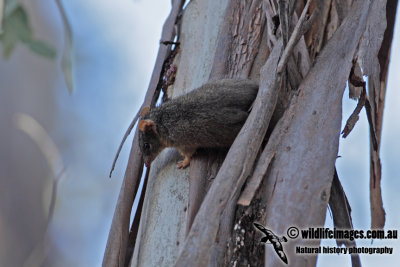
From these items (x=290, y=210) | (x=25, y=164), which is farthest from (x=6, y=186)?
(x=290, y=210)

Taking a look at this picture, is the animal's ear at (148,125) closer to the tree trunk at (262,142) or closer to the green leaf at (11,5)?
the tree trunk at (262,142)

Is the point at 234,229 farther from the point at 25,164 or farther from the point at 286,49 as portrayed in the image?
the point at 25,164

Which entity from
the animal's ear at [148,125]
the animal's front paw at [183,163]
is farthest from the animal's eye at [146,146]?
the animal's front paw at [183,163]

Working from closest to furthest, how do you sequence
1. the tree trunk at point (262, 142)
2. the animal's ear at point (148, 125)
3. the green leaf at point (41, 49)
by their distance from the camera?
the tree trunk at point (262, 142) < the green leaf at point (41, 49) < the animal's ear at point (148, 125)

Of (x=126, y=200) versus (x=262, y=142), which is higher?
(x=262, y=142)

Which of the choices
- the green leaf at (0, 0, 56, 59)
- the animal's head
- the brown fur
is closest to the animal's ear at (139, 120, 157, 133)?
the animal's head

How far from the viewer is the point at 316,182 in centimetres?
254

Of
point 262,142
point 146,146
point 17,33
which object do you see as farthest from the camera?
point 146,146

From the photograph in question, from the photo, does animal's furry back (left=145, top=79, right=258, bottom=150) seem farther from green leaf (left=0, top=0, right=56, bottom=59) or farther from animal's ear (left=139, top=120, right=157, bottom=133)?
green leaf (left=0, top=0, right=56, bottom=59)

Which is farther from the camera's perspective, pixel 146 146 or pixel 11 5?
pixel 146 146

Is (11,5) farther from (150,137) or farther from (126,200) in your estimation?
(150,137)

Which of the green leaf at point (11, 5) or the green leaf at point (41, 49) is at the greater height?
the green leaf at point (11, 5)

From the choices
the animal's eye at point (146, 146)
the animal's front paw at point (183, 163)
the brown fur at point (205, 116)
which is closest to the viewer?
the animal's front paw at point (183, 163)

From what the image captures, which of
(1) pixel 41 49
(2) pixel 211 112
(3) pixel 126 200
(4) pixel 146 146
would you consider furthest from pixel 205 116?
(1) pixel 41 49
